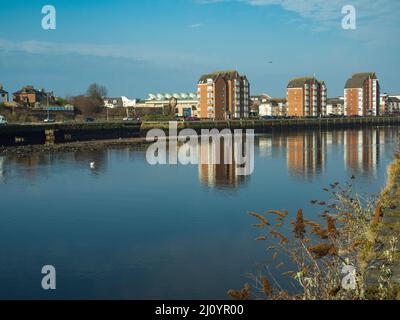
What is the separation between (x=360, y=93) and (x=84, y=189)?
120m

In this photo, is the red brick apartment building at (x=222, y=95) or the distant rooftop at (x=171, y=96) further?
the distant rooftop at (x=171, y=96)

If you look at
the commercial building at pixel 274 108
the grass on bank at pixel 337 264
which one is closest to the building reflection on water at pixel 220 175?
the grass on bank at pixel 337 264

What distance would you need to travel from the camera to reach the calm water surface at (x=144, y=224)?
1102 centimetres

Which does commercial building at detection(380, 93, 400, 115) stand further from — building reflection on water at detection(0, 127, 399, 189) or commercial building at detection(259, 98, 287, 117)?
building reflection on water at detection(0, 127, 399, 189)

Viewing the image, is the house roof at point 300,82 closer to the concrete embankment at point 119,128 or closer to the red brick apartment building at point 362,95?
Result: the red brick apartment building at point 362,95

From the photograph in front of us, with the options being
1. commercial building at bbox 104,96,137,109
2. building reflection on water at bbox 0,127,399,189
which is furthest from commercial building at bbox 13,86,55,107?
building reflection on water at bbox 0,127,399,189

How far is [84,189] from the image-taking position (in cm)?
2461

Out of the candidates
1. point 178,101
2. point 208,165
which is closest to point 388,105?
point 178,101

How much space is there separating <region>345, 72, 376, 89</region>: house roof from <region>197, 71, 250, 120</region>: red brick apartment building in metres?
43.3

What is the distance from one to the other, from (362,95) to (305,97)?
868 inches

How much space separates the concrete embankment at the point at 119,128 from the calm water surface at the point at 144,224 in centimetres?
2579

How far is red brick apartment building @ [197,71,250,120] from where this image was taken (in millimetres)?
100062
